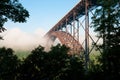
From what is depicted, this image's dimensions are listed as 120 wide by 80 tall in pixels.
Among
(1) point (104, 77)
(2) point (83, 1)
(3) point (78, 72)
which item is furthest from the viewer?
(2) point (83, 1)

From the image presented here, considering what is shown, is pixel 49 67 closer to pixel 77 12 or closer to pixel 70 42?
pixel 77 12

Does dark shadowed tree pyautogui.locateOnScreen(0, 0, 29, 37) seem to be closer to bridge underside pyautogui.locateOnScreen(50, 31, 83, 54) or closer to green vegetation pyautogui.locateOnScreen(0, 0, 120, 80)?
green vegetation pyautogui.locateOnScreen(0, 0, 120, 80)

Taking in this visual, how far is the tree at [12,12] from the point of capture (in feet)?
43.7

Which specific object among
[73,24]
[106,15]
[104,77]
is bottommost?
[104,77]

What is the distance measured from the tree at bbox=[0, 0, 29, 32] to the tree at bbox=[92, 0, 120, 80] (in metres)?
10.9

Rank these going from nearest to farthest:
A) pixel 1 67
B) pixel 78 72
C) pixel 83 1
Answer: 1. pixel 78 72
2. pixel 1 67
3. pixel 83 1

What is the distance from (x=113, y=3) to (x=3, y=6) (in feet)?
43.3

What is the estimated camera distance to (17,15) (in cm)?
1357

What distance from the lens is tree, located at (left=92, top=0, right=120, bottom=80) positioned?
2292 cm

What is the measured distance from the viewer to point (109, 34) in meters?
24.0

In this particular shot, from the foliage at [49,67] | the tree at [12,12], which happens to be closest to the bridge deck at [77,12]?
the foliage at [49,67]

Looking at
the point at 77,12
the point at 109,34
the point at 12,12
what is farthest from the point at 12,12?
the point at 77,12

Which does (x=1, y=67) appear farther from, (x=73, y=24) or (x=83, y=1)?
(x=73, y=24)

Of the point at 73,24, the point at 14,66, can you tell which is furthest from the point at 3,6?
the point at 73,24
